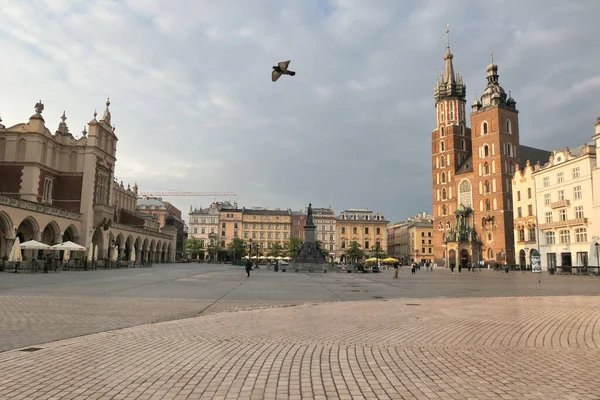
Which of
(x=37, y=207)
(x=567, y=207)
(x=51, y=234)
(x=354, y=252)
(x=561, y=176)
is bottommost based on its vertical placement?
(x=354, y=252)

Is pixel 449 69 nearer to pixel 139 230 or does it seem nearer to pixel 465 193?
pixel 465 193

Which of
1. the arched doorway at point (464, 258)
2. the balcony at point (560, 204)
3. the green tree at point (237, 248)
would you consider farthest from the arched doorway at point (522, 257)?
the green tree at point (237, 248)

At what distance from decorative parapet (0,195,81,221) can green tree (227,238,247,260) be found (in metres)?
62.0

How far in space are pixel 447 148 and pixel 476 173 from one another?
37.2ft

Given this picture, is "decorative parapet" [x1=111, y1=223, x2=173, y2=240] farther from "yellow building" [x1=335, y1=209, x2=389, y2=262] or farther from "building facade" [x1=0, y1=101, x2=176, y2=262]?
"yellow building" [x1=335, y1=209, x2=389, y2=262]

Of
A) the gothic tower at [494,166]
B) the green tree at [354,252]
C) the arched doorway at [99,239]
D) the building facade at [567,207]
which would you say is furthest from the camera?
the green tree at [354,252]

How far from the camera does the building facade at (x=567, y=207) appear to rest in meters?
51.8

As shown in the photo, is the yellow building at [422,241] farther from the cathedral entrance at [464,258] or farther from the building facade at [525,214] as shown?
the building facade at [525,214]

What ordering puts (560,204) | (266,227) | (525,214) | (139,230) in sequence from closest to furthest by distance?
(560,204) < (525,214) < (139,230) < (266,227)

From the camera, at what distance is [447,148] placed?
316 ft

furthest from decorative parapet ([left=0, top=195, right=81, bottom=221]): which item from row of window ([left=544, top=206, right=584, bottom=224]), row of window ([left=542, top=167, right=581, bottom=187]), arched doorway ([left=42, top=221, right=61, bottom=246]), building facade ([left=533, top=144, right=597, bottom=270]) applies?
row of window ([left=542, top=167, right=581, bottom=187])

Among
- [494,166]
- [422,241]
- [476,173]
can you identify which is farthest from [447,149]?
[422,241]

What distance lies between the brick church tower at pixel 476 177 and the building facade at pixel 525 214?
1065 cm

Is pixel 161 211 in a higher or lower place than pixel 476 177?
lower
